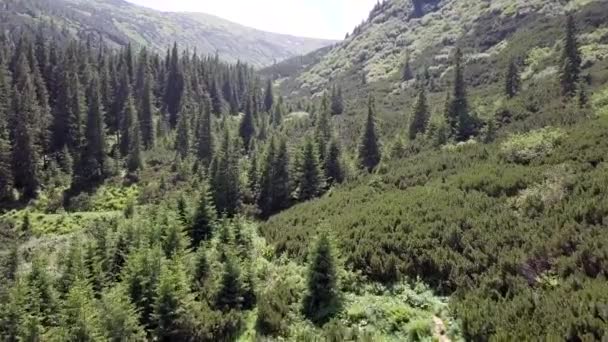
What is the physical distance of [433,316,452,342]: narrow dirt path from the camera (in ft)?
44.9

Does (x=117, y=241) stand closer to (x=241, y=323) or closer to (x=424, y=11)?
(x=241, y=323)

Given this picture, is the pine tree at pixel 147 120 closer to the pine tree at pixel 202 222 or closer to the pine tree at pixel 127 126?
the pine tree at pixel 127 126

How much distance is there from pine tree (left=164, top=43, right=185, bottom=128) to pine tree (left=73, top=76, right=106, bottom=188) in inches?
1217

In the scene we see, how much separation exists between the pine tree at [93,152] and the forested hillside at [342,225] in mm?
238

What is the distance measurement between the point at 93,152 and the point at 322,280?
60.4 m

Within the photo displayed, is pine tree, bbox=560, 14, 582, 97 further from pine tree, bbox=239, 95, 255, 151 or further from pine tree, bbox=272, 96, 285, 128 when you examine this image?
pine tree, bbox=272, 96, 285, 128

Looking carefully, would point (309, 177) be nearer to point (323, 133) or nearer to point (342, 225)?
point (323, 133)

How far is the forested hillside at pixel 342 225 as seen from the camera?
15266 millimetres

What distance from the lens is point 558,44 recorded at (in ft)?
215

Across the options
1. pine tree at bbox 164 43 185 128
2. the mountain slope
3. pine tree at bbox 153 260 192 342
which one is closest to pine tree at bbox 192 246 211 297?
pine tree at bbox 153 260 192 342

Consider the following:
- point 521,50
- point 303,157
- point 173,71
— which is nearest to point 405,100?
point 521,50

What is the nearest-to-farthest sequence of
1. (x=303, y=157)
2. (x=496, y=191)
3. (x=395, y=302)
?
(x=395, y=302) < (x=496, y=191) < (x=303, y=157)

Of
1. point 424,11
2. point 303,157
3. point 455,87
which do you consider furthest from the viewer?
point 424,11

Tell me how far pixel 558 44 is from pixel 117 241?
205ft
